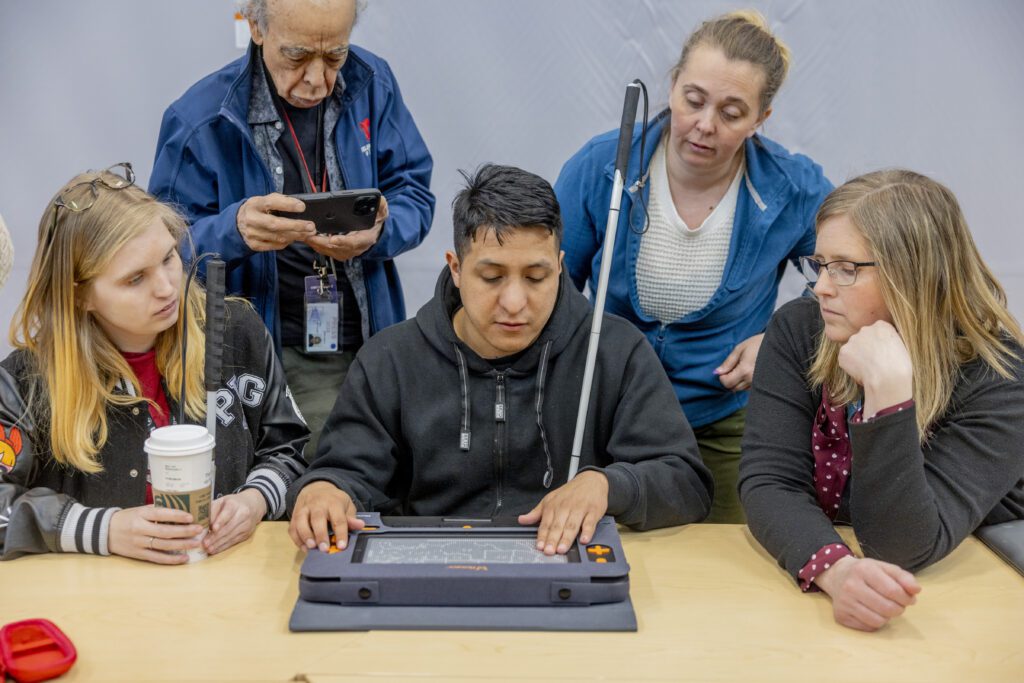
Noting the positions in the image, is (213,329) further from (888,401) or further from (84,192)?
(888,401)

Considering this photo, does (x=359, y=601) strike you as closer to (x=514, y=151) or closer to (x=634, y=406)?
(x=634, y=406)

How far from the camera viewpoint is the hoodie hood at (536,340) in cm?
200

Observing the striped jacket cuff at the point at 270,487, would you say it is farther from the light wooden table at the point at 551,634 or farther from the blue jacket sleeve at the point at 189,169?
the blue jacket sleeve at the point at 189,169

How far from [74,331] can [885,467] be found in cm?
147

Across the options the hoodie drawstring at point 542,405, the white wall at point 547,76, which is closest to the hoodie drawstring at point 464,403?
the hoodie drawstring at point 542,405

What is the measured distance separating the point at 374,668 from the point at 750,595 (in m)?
0.61

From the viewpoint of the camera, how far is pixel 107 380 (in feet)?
6.37

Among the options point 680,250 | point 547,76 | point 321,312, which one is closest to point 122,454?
point 321,312

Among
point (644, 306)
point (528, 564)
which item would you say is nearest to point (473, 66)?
point (644, 306)

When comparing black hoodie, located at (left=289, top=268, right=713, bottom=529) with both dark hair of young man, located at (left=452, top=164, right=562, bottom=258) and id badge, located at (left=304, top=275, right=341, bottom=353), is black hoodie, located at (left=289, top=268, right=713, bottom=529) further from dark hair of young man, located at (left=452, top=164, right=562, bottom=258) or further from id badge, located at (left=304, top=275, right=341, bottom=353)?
id badge, located at (left=304, top=275, right=341, bottom=353)

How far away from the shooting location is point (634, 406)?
6.50 feet

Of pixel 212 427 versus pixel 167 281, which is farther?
pixel 167 281

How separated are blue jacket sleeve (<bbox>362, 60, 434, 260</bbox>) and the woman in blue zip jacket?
1.22 feet

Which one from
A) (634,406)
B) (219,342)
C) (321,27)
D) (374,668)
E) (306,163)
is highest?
(321,27)
